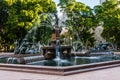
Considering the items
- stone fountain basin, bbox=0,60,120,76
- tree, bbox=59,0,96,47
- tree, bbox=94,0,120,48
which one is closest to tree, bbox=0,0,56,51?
tree, bbox=59,0,96,47

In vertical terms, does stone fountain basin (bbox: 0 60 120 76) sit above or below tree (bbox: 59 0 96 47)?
below

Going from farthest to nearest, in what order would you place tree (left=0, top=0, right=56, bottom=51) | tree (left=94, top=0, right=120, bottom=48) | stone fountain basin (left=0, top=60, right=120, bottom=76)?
tree (left=94, top=0, right=120, bottom=48) < tree (left=0, top=0, right=56, bottom=51) < stone fountain basin (left=0, top=60, right=120, bottom=76)

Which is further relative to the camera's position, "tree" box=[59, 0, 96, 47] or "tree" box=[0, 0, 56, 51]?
"tree" box=[59, 0, 96, 47]

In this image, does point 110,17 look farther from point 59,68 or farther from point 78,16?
point 59,68

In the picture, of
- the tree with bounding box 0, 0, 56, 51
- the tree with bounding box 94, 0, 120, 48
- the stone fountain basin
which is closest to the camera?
the stone fountain basin

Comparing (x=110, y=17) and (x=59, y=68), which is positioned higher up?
(x=110, y=17)

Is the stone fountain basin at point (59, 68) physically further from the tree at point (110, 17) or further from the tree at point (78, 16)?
the tree at point (78, 16)

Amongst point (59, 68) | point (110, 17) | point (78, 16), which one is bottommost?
point (59, 68)

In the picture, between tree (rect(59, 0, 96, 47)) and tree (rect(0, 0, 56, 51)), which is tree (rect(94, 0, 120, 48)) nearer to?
tree (rect(59, 0, 96, 47))

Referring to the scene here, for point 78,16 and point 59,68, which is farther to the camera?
point 78,16

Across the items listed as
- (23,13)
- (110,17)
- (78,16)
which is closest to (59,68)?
(23,13)

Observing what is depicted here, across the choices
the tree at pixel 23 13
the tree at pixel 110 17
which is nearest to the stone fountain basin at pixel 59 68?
the tree at pixel 23 13

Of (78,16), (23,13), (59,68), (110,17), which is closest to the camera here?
(59,68)

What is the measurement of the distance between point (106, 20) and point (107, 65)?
2496 cm
